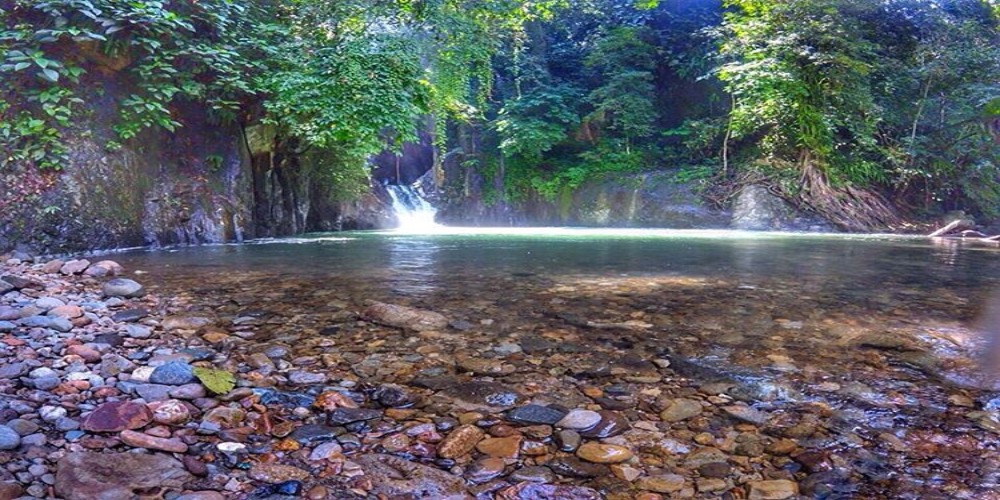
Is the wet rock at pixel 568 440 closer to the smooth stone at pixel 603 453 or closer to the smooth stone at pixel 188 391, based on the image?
the smooth stone at pixel 603 453

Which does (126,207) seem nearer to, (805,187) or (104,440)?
(104,440)

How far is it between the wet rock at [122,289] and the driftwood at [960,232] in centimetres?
1414

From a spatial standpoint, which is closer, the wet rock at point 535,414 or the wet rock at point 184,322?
the wet rock at point 535,414

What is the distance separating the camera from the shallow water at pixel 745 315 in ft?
6.06

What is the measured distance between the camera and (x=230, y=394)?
80.9 inches

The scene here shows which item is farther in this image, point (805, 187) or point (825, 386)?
point (805, 187)

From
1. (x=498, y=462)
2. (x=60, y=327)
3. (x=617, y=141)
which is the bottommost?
(x=498, y=462)

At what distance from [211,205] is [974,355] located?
8.89 metres

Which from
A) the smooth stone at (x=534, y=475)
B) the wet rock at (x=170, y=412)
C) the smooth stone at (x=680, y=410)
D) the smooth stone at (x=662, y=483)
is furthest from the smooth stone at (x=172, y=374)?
the smooth stone at (x=680, y=410)

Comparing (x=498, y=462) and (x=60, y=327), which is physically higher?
(x=60, y=327)

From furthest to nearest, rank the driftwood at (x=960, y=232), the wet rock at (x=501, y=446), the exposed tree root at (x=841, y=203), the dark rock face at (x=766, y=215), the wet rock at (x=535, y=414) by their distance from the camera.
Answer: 1. the dark rock face at (x=766, y=215)
2. the exposed tree root at (x=841, y=203)
3. the driftwood at (x=960, y=232)
4. the wet rock at (x=535, y=414)
5. the wet rock at (x=501, y=446)

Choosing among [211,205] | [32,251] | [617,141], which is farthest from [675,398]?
[617,141]

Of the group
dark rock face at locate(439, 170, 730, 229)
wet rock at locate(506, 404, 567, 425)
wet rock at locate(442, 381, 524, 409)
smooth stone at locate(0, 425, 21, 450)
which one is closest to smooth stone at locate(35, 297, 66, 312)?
smooth stone at locate(0, 425, 21, 450)

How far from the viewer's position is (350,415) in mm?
1936
